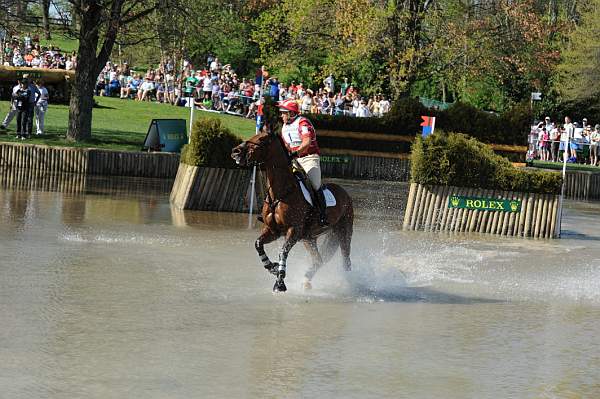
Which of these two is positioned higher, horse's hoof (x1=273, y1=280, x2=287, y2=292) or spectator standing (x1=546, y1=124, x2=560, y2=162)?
spectator standing (x1=546, y1=124, x2=560, y2=162)

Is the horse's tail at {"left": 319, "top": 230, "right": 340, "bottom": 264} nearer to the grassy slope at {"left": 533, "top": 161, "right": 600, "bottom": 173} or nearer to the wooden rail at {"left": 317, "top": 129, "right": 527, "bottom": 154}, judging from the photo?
the wooden rail at {"left": 317, "top": 129, "right": 527, "bottom": 154}

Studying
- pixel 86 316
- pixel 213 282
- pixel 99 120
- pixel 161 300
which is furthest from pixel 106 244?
pixel 99 120

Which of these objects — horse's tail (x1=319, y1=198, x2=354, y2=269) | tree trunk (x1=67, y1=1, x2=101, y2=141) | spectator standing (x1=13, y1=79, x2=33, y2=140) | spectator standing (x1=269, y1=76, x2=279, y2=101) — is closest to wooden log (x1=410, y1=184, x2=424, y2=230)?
horse's tail (x1=319, y1=198, x2=354, y2=269)

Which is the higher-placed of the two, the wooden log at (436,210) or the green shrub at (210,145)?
the green shrub at (210,145)

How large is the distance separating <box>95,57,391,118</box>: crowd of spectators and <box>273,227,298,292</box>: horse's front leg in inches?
1178

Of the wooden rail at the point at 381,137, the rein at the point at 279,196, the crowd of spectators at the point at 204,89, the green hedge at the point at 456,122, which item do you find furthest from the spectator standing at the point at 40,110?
the rein at the point at 279,196

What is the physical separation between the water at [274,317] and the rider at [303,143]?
1.24 metres

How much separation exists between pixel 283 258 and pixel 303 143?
5.22 feet

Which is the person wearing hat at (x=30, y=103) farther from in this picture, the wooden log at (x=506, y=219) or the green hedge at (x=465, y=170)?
the wooden log at (x=506, y=219)

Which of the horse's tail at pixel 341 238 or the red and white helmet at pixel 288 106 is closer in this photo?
the red and white helmet at pixel 288 106

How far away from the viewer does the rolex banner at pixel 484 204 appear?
2102 cm

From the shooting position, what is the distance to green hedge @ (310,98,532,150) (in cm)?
3381

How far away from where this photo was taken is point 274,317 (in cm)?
1156

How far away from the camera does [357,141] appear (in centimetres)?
3378
